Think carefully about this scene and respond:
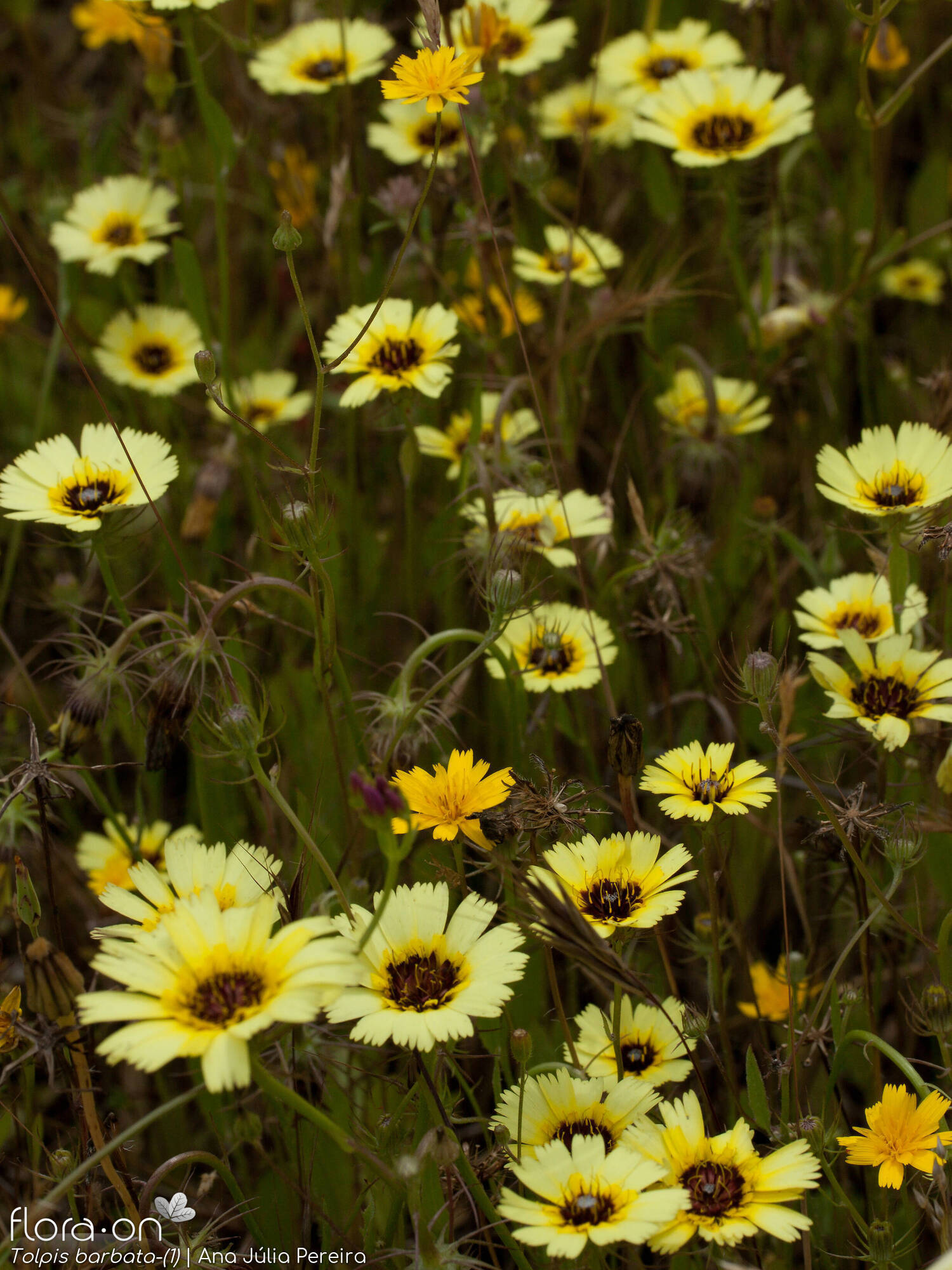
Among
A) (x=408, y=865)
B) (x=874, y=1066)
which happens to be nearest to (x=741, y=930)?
(x=874, y=1066)

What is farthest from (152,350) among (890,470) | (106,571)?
(890,470)

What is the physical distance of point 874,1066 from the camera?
47.9 inches

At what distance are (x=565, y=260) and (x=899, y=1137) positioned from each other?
1.29 meters

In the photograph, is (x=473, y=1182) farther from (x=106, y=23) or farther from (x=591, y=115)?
(x=106, y=23)

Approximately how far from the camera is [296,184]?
7.55ft

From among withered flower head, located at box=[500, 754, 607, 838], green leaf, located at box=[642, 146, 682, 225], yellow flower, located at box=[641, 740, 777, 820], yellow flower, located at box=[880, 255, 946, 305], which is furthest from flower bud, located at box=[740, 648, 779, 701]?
yellow flower, located at box=[880, 255, 946, 305]

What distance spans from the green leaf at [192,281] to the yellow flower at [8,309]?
0.49 m

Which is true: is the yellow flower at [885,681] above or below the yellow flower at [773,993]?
above

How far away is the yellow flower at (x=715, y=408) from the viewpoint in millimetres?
1807

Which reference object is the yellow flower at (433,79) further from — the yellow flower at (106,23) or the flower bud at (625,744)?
the yellow flower at (106,23)

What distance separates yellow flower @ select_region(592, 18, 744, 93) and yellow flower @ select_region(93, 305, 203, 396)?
2.86 feet

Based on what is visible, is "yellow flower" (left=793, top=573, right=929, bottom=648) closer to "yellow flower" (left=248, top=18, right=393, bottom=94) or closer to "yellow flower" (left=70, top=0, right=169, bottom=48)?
"yellow flower" (left=248, top=18, right=393, bottom=94)

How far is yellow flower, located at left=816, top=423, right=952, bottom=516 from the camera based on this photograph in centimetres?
137

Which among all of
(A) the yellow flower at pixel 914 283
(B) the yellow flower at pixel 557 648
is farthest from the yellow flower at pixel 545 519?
(A) the yellow flower at pixel 914 283
